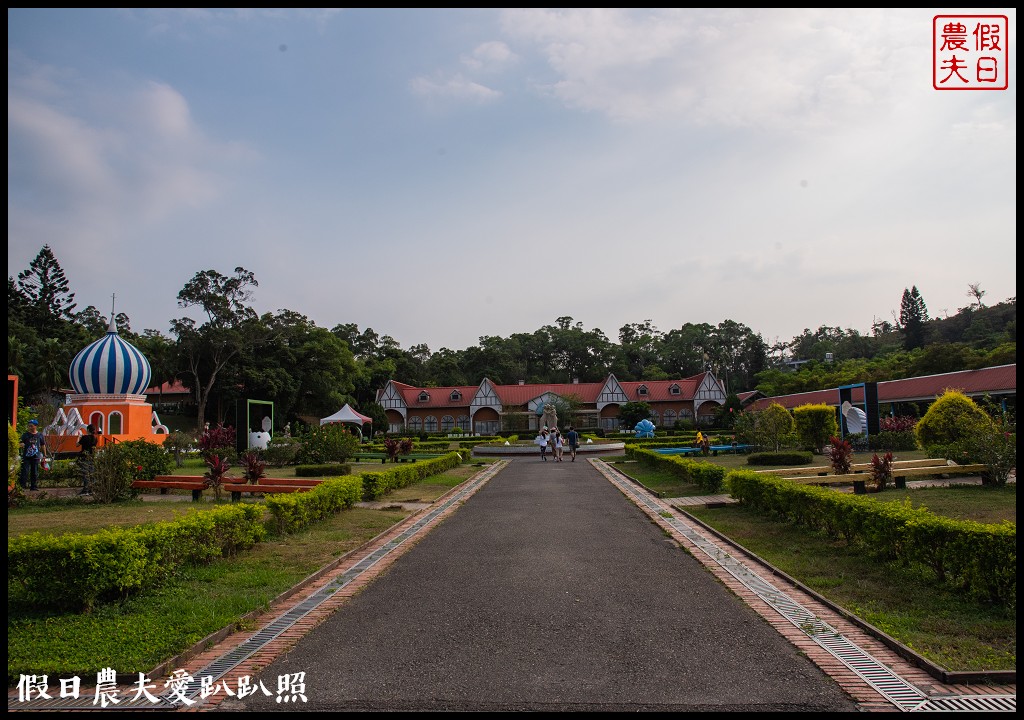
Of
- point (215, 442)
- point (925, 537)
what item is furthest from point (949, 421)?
point (215, 442)

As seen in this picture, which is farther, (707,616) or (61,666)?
(707,616)

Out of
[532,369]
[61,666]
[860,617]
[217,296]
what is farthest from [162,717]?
[532,369]

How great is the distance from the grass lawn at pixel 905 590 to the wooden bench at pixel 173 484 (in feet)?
33.2

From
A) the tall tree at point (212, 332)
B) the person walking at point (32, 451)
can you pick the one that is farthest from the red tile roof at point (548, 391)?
the person walking at point (32, 451)

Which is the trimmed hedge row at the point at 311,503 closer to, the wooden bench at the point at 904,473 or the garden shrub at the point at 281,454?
the wooden bench at the point at 904,473

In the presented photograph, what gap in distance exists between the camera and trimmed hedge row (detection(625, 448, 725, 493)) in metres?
14.2

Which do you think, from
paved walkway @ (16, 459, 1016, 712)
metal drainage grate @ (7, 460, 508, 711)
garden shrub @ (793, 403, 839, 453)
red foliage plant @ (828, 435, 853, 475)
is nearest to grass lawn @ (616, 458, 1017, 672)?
paved walkway @ (16, 459, 1016, 712)

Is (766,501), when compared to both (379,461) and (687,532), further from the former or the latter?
(379,461)

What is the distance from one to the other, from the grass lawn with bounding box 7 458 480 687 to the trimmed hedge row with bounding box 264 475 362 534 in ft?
0.93

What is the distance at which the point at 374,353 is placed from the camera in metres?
71.4

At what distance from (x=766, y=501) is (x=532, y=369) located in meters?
72.1

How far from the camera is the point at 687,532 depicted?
999cm

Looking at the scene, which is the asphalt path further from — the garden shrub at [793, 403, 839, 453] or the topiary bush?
the garden shrub at [793, 403, 839, 453]

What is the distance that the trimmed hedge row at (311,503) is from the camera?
962 cm
